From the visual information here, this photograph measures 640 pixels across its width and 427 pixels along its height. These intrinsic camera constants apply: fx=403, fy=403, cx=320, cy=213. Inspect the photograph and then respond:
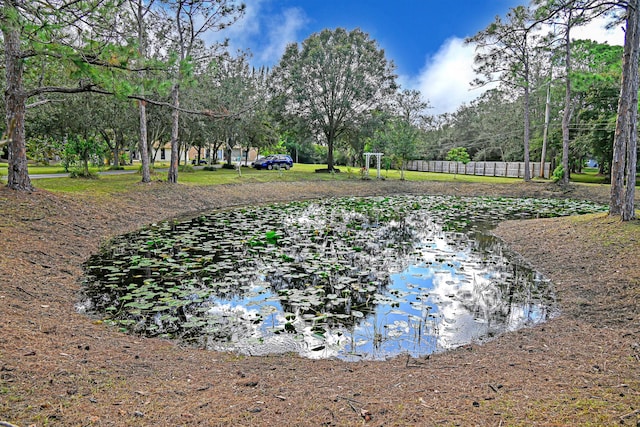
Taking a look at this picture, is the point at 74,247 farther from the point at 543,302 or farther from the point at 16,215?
the point at 543,302

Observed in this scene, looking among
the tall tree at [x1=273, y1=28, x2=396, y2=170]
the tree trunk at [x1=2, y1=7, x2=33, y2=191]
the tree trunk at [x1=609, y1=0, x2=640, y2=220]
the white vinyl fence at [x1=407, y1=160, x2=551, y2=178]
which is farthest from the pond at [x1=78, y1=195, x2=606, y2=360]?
the white vinyl fence at [x1=407, y1=160, x2=551, y2=178]

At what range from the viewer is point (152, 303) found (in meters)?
5.14

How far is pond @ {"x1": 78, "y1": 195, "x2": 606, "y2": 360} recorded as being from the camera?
173 inches

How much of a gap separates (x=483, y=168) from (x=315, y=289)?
35.1m

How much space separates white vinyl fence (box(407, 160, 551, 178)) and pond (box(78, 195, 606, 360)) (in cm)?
→ 2505

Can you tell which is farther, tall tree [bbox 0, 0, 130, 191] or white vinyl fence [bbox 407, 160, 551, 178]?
white vinyl fence [bbox 407, 160, 551, 178]

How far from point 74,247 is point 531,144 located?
33250 millimetres

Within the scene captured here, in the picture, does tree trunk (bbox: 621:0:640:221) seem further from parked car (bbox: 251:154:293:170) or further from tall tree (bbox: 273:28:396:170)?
parked car (bbox: 251:154:293:170)

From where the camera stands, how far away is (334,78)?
88.8ft

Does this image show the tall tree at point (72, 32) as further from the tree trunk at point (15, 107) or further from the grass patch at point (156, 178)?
the grass patch at point (156, 178)

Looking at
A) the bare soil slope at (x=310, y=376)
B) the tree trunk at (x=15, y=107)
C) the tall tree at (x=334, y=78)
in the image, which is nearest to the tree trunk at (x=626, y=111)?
the bare soil slope at (x=310, y=376)

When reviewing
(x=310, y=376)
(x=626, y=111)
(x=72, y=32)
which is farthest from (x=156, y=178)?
(x=626, y=111)

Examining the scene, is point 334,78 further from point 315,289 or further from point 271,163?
point 315,289

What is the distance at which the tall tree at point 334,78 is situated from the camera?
26953 millimetres
